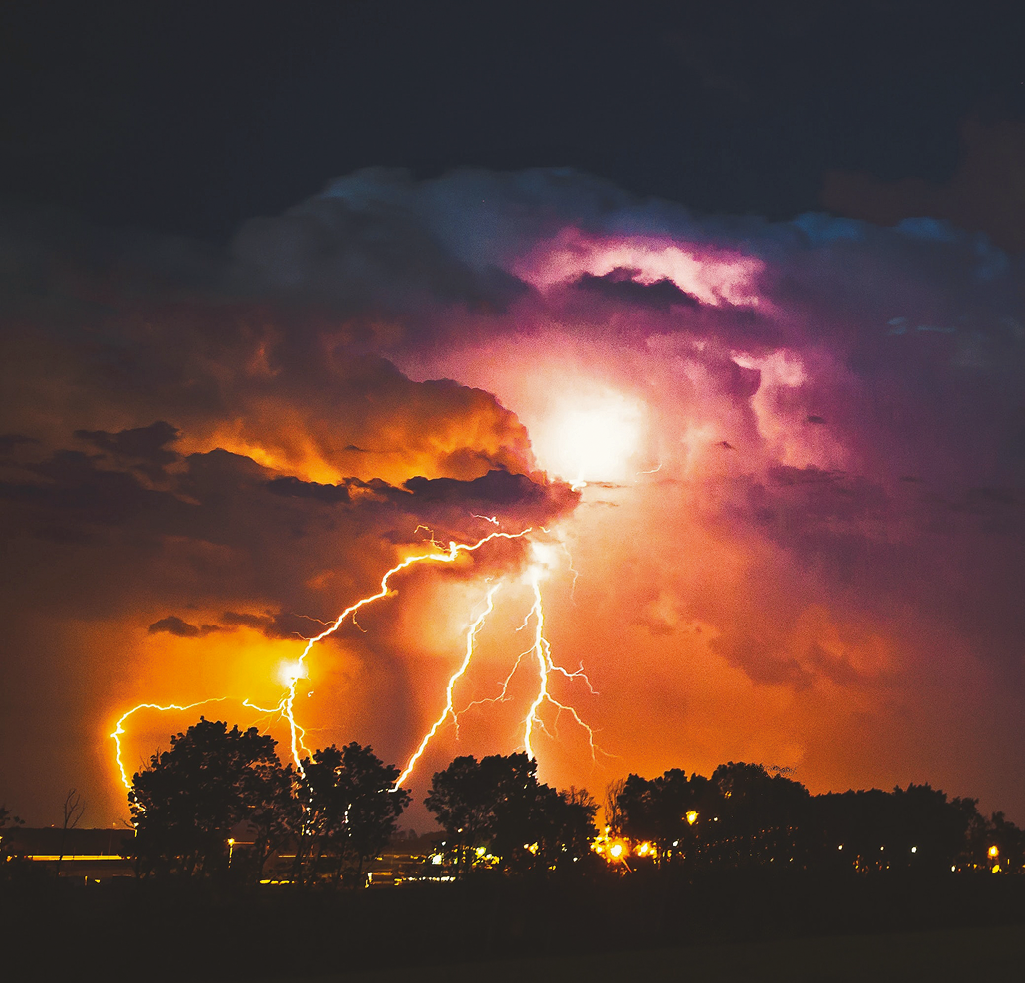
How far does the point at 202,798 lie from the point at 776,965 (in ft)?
90.9

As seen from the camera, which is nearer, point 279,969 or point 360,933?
point 279,969

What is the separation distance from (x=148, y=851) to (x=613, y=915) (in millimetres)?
20522

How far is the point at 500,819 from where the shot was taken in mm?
50906

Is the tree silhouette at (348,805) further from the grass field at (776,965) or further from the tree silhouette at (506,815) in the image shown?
the grass field at (776,965)

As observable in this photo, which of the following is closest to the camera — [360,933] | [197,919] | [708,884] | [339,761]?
[197,919]

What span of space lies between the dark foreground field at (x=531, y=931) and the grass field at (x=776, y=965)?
8cm

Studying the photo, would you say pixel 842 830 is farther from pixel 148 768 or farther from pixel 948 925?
pixel 148 768

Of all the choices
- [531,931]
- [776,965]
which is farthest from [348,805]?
[776,965]

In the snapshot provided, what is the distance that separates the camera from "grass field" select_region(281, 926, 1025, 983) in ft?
76.2

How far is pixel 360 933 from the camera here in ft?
99.7

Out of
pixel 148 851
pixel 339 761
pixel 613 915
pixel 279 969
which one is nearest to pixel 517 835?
pixel 339 761

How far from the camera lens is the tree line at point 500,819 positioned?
43.8 metres

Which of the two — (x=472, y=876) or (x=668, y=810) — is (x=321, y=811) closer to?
(x=472, y=876)

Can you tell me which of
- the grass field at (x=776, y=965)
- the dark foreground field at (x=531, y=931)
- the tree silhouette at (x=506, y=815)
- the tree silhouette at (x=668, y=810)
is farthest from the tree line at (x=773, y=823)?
the grass field at (x=776, y=965)
